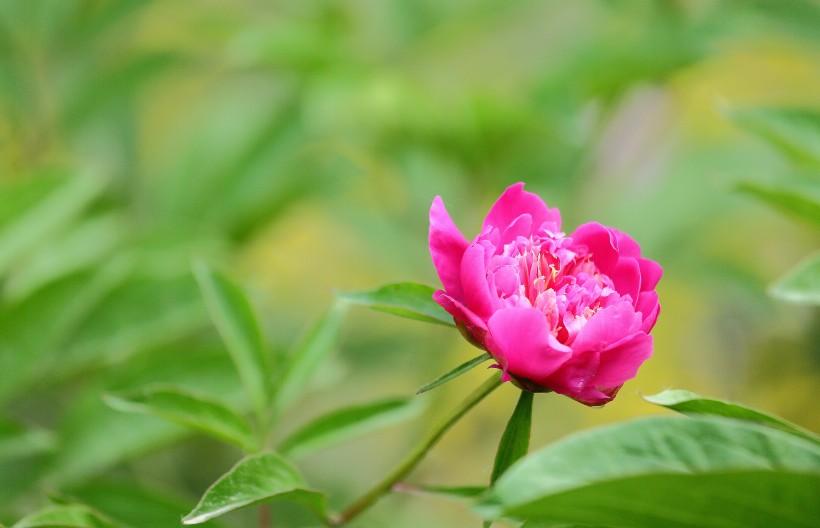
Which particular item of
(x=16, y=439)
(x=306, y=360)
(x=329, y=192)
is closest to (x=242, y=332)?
(x=306, y=360)

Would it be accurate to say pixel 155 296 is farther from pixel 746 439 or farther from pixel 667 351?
pixel 667 351

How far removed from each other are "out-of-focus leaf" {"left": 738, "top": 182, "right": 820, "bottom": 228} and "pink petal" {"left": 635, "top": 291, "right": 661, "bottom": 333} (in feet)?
0.54

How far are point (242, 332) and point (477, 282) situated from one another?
21 centimetres

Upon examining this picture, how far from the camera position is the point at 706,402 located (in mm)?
375

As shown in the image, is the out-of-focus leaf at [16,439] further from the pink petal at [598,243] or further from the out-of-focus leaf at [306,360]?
the pink petal at [598,243]

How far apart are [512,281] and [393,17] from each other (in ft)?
2.81

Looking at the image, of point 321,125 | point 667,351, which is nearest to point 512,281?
point 321,125

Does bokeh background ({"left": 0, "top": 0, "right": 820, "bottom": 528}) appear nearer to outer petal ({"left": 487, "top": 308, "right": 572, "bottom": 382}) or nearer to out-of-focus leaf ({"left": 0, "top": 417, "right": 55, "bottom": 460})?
out-of-focus leaf ({"left": 0, "top": 417, "right": 55, "bottom": 460})

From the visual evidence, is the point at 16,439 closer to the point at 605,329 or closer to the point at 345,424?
the point at 345,424

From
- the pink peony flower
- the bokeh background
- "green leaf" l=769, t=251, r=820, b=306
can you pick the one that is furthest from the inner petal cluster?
the bokeh background

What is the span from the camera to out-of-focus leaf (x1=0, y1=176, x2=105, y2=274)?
2.27 feet

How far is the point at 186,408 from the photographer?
0.48 m

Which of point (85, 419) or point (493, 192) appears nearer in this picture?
point (85, 419)

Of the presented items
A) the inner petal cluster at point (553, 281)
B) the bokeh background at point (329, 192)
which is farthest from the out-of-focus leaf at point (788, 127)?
the inner petal cluster at point (553, 281)
